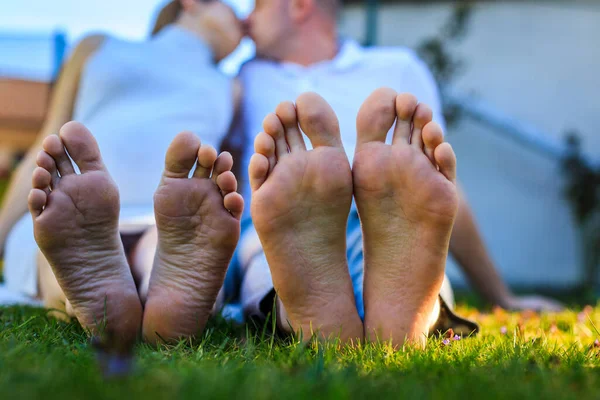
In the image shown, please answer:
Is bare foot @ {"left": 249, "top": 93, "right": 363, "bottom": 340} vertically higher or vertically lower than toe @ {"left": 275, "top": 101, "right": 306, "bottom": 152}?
lower

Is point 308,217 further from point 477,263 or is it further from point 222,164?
point 477,263

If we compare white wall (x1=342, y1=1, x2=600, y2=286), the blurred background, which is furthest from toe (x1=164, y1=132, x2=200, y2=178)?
white wall (x1=342, y1=1, x2=600, y2=286)

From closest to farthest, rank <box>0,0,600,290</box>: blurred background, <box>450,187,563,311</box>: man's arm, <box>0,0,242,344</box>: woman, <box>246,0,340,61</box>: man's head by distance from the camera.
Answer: <box>0,0,242,344</box>: woman < <box>450,187,563,311</box>: man's arm < <box>246,0,340,61</box>: man's head < <box>0,0,600,290</box>: blurred background

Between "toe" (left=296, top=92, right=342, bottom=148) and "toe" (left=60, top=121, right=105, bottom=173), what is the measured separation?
0.37m

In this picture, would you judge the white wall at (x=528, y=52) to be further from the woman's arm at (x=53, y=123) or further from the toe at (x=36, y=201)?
the toe at (x=36, y=201)

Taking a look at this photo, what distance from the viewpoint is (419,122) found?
3.45 ft

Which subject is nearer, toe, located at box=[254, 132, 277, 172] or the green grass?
the green grass

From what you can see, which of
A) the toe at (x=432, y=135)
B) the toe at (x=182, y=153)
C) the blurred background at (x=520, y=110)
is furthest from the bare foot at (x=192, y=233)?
the blurred background at (x=520, y=110)

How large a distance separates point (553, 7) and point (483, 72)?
0.73m

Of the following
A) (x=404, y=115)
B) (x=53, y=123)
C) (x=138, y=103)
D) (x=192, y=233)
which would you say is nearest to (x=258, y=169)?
(x=192, y=233)

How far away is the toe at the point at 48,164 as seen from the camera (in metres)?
0.99

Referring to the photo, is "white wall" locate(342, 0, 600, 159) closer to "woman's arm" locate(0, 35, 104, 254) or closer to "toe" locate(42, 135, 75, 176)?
"woman's arm" locate(0, 35, 104, 254)

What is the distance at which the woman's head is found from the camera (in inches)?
77.1

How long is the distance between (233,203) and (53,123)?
1.01m
